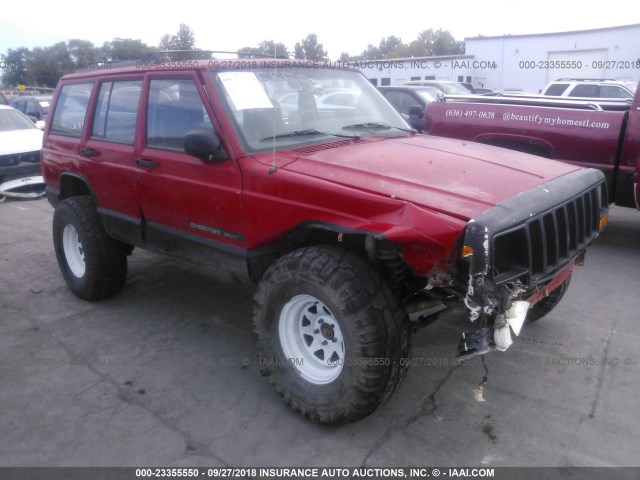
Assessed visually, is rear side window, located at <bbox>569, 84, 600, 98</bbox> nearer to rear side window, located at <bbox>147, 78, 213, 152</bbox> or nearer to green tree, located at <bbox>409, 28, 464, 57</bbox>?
rear side window, located at <bbox>147, 78, 213, 152</bbox>

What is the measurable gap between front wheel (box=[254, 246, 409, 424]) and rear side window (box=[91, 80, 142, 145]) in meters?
1.91

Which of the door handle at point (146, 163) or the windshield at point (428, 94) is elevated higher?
the windshield at point (428, 94)

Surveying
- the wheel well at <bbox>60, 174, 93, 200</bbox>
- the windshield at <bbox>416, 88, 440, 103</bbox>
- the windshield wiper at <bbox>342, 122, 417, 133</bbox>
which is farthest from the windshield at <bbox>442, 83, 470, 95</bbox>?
the wheel well at <bbox>60, 174, 93, 200</bbox>

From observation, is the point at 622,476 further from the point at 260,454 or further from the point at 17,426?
the point at 17,426

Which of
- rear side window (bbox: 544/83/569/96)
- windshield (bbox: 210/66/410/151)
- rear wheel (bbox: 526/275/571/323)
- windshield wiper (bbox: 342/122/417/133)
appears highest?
windshield (bbox: 210/66/410/151)

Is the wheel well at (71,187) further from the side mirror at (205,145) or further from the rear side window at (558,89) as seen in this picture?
the rear side window at (558,89)

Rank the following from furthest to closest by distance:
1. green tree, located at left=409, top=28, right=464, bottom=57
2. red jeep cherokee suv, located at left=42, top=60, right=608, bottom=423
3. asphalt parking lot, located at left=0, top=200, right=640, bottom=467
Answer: green tree, located at left=409, top=28, right=464, bottom=57 → asphalt parking lot, located at left=0, top=200, right=640, bottom=467 → red jeep cherokee suv, located at left=42, top=60, right=608, bottom=423

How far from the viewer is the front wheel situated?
9.12 ft

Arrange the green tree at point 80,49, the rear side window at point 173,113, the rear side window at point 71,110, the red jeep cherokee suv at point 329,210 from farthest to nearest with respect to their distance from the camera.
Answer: the green tree at point 80,49
the rear side window at point 71,110
the rear side window at point 173,113
the red jeep cherokee suv at point 329,210

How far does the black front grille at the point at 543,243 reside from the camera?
2.66 metres

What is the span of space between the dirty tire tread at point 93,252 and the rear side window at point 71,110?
2.08ft

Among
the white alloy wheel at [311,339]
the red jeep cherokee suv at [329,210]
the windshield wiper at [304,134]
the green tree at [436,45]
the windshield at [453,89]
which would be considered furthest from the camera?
the green tree at [436,45]

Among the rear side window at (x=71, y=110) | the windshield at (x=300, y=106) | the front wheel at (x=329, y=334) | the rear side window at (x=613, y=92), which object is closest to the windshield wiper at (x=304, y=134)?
the windshield at (x=300, y=106)

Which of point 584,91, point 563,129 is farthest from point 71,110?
point 584,91
